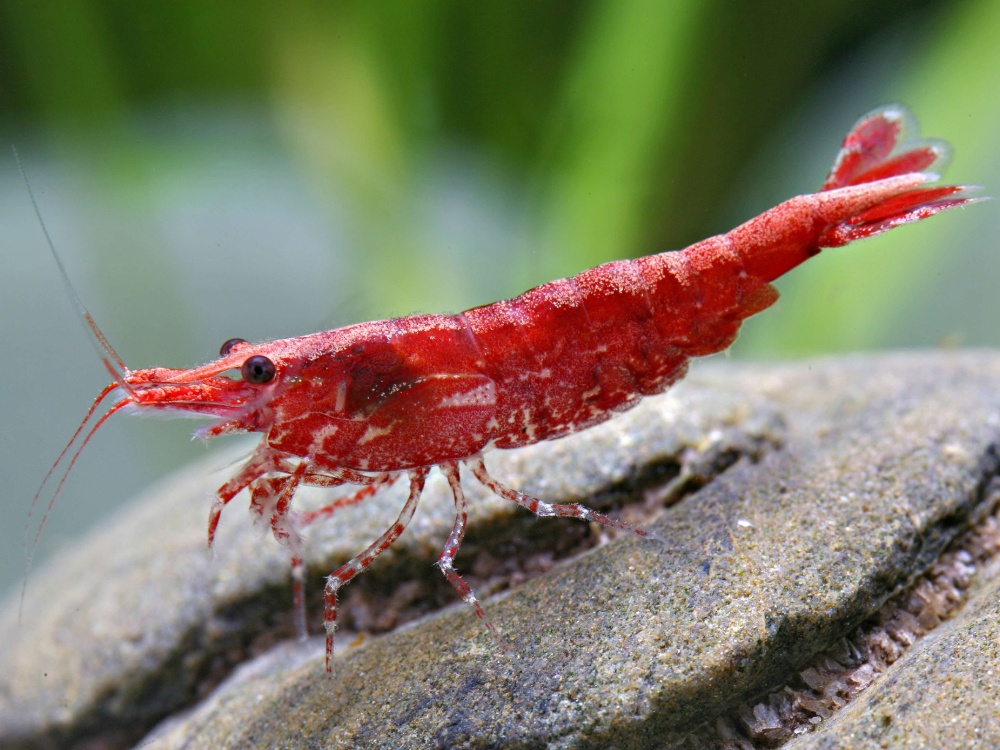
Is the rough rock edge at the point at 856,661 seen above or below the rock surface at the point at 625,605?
below

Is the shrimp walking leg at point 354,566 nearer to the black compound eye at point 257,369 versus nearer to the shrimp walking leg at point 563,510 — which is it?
the shrimp walking leg at point 563,510

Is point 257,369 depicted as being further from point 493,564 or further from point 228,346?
point 493,564

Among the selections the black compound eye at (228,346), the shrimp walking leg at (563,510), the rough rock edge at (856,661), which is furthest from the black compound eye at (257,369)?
the rough rock edge at (856,661)

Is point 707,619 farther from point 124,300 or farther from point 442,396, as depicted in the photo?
point 124,300

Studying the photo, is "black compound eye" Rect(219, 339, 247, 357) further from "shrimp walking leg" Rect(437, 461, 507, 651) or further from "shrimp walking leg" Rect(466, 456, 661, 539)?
"shrimp walking leg" Rect(466, 456, 661, 539)

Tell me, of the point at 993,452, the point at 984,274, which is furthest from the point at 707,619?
the point at 984,274

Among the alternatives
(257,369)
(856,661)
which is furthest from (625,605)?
(257,369)

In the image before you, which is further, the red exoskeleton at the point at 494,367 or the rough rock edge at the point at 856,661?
the red exoskeleton at the point at 494,367

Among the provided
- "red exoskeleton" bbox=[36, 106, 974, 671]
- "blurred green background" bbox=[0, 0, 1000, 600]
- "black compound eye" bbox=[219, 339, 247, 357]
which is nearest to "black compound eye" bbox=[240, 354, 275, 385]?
"red exoskeleton" bbox=[36, 106, 974, 671]
